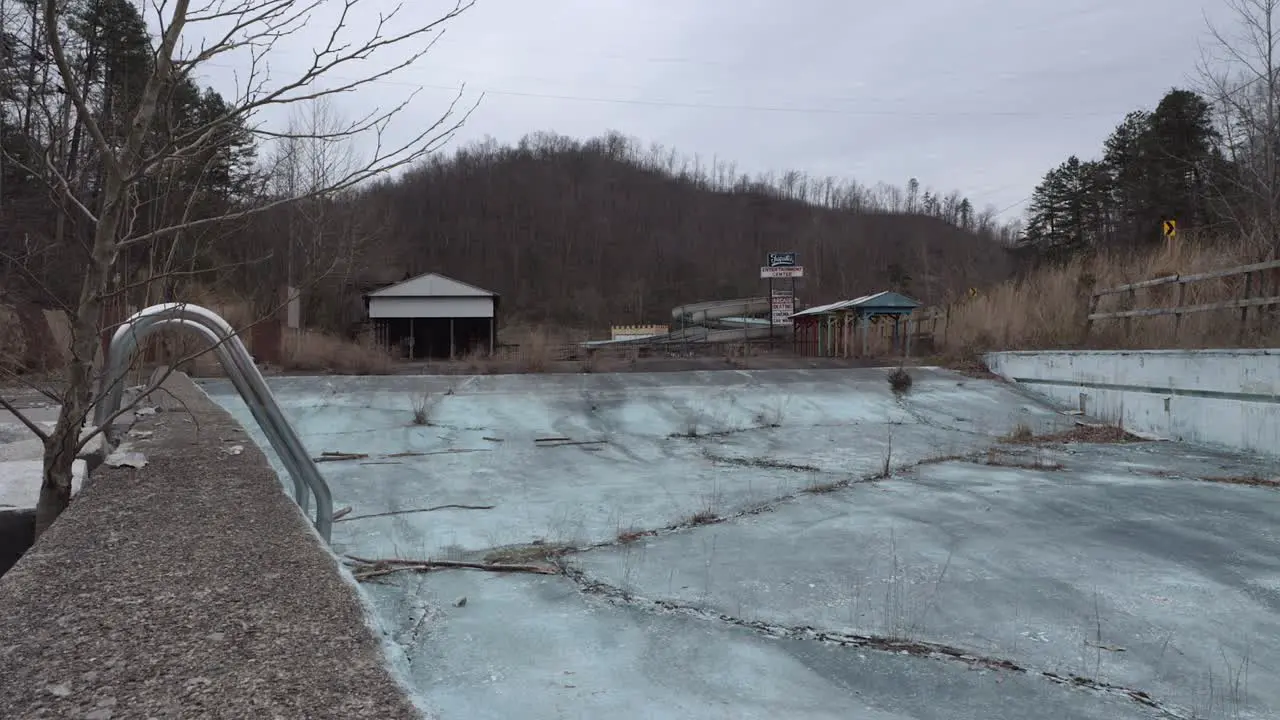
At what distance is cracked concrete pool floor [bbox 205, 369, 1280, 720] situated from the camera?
9.53ft

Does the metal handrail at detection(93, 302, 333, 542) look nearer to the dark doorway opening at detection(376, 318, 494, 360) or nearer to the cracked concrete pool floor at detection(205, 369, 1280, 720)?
the cracked concrete pool floor at detection(205, 369, 1280, 720)

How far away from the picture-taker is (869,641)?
3334 millimetres

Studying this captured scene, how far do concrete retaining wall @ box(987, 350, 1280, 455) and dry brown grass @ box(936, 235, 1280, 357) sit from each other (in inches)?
24.6

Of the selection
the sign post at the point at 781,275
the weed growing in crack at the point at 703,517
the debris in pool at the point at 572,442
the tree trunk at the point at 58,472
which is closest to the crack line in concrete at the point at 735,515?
the weed growing in crack at the point at 703,517

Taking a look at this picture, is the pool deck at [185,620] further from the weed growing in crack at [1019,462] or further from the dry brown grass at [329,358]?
the dry brown grass at [329,358]

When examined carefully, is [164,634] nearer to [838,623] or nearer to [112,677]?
[112,677]

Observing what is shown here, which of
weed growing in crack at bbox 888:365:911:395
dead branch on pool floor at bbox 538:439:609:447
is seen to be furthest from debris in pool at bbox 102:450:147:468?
weed growing in crack at bbox 888:365:911:395

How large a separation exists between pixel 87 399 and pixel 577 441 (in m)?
6.96

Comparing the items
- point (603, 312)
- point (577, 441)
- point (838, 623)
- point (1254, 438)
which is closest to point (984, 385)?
point (1254, 438)

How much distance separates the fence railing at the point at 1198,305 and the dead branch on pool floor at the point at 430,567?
10186mm

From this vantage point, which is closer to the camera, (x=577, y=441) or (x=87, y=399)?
(x=87, y=399)

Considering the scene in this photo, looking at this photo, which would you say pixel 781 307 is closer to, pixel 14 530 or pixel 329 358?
pixel 329 358

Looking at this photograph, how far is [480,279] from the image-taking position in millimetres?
112250

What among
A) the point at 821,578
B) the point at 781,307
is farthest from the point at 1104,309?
the point at 781,307
